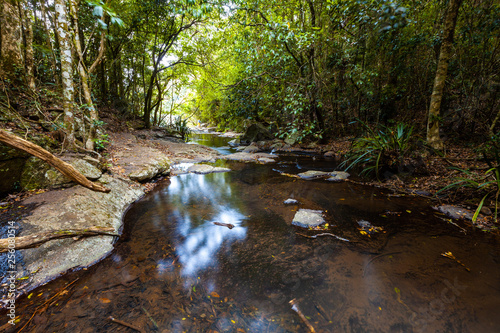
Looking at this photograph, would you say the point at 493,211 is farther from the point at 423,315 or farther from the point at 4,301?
the point at 4,301

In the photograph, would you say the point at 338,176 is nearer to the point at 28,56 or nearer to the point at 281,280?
the point at 281,280

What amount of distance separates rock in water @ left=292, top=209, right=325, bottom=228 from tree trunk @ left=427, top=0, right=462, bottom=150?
171 inches

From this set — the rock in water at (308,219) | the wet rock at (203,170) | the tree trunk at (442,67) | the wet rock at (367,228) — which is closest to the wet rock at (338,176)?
the tree trunk at (442,67)

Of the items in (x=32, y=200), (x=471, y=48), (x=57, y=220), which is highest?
(x=471, y=48)

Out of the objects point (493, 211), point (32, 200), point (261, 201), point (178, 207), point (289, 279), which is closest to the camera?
point (289, 279)

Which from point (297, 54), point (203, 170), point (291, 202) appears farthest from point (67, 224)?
point (297, 54)

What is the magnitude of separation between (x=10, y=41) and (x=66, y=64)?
225 centimetres

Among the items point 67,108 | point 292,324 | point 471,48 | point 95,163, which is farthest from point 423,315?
point 471,48

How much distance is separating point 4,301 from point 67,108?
3852 mm

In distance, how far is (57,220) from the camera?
264 centimetres

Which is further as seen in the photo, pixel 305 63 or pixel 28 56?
pixel 305 63

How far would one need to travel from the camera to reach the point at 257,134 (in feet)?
46.9

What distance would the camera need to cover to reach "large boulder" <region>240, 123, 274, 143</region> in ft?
46.3

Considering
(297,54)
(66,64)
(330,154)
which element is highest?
(297,54)
